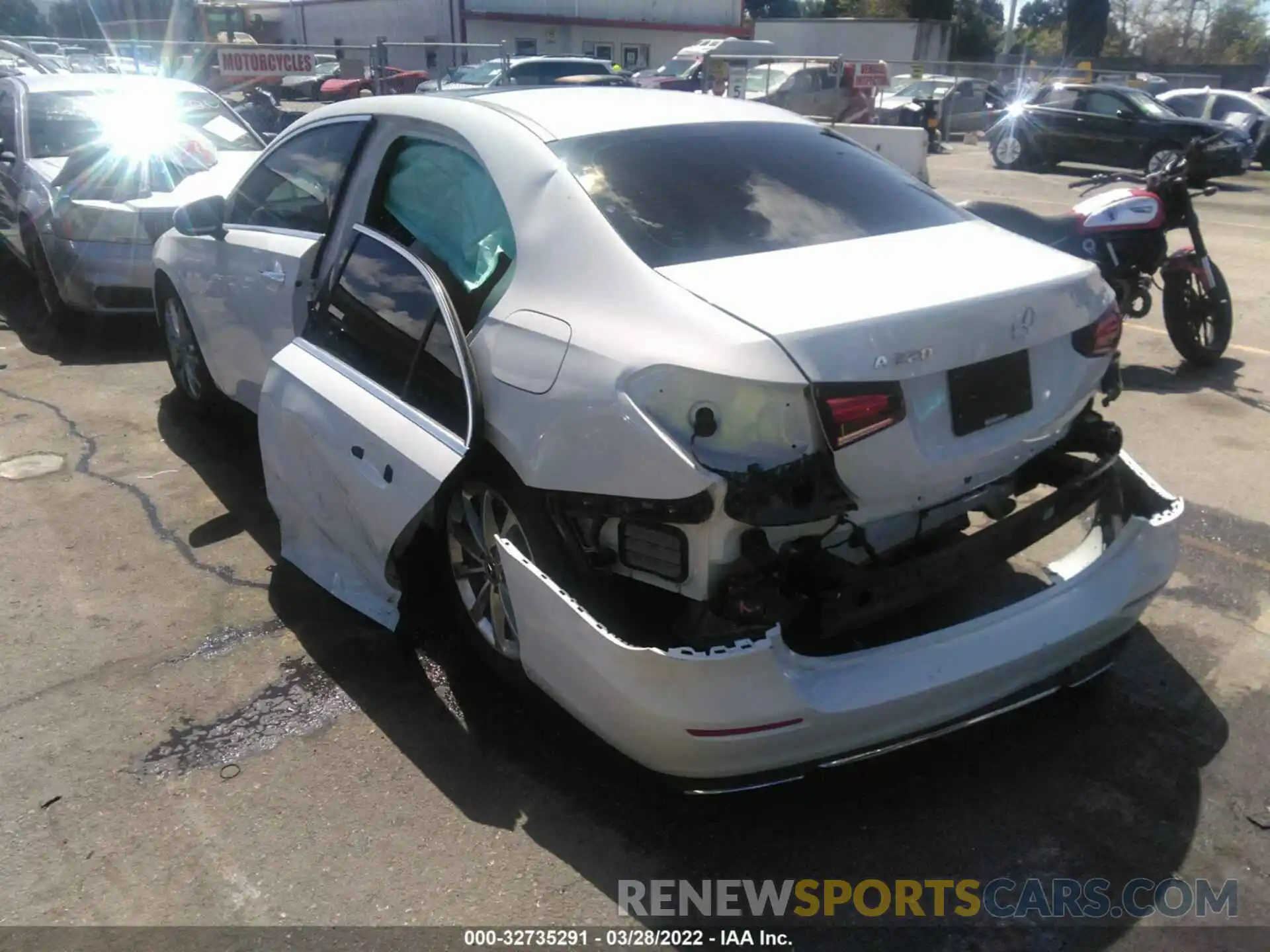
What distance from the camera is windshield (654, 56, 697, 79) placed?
31.9m

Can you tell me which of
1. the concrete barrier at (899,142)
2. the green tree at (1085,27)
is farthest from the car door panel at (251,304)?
the green tree at (1085,27)

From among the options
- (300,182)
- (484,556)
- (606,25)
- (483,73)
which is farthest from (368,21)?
(484,556)

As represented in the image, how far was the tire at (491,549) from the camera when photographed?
276cm

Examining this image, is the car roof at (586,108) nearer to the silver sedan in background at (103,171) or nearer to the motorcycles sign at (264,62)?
the silver sedan in background at (103,171)

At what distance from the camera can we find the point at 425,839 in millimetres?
2789

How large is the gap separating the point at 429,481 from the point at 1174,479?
3.78 m

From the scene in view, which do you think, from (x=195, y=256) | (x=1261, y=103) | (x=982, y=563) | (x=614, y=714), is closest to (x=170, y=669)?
(x=614, y=714)

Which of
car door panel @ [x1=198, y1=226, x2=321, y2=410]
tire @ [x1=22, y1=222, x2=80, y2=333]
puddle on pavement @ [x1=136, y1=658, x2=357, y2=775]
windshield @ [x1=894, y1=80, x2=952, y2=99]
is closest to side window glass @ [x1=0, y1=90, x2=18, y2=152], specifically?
tire @ [x1=22, y1=222, x2=80, y2=333]

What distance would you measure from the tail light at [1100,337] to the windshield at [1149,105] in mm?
17447

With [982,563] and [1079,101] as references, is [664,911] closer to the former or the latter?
[982,563]

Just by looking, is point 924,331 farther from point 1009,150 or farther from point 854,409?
point 1009,150

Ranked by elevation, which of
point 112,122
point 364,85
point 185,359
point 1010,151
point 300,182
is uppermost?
point 300,182

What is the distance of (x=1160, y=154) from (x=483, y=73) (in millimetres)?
13450

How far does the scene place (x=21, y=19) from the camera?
48.3 meters
